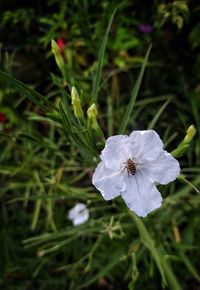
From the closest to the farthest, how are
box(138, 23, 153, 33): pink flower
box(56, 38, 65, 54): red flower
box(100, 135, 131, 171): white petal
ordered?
1. box(100, 135, 131, 171): white petal
2. box(56, 38, 65, 54): red flower
3. box(138, 23, 153, 33): pink flower

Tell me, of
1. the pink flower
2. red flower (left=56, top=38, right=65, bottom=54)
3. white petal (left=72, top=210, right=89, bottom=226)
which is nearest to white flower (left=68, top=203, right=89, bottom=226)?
white petal (left=72, top=210, right=89, bottom=226)

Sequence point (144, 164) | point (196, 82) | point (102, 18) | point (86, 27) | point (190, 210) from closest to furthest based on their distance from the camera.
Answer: point (144, 164) → point (190, 210) → point (86, 27) → point (102, 18) → point (196, 82)

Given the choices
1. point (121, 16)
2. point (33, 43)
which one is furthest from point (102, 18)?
A: point (33, 43)

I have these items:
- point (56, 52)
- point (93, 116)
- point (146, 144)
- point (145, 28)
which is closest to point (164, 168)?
point (146, 144)

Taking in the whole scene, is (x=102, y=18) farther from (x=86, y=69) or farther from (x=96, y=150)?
(x=96, y=150)

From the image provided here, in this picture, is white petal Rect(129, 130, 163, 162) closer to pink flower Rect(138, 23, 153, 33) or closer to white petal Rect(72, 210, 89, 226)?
→ white petal Rect(72, 210, 89, 226)

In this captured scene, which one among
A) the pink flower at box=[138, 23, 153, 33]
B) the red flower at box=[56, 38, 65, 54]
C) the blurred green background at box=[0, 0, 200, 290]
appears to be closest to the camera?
the blurred green background at box=[0, 0, 200, 290]

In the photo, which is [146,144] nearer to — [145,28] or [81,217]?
[81,217]
